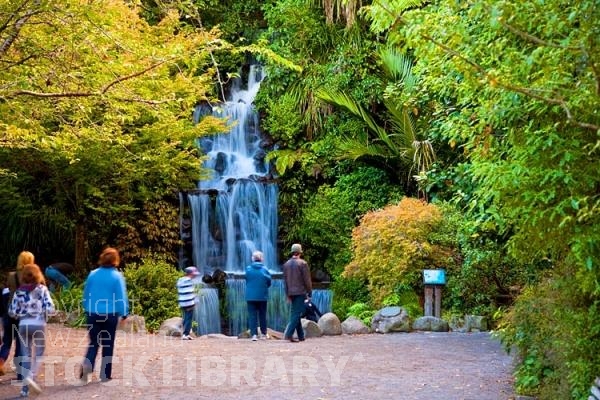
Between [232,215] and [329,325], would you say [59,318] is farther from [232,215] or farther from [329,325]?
[232,215]

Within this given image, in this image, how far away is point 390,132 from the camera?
20000 millimetres

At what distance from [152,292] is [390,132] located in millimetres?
8695

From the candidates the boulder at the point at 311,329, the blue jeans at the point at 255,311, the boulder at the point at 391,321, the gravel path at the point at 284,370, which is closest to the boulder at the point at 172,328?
the gravel path at the point at 284,370

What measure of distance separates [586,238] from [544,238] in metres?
0.77

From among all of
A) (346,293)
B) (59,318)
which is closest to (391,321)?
(346,293)

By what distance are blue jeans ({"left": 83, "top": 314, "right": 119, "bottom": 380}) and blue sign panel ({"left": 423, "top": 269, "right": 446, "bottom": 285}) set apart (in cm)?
832

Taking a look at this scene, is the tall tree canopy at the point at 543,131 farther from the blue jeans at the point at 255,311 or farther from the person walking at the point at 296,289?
the blue jeans at the point at 255,311

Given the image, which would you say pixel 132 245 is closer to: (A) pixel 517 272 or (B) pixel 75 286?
(B) pixel 75 286

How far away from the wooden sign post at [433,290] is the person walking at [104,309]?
328 inches

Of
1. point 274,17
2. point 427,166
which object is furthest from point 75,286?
point 274,17

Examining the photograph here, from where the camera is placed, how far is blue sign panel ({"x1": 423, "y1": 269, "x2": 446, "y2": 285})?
1439 centimetres

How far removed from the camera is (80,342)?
1107 centimetres

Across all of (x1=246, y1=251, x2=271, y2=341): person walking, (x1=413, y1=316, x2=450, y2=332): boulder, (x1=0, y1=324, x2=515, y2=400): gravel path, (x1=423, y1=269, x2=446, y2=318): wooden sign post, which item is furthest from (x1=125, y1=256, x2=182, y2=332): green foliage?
(x1=423, y1=269, x2=446, y2=318): wooden sign post

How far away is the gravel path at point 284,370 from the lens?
287 inches
